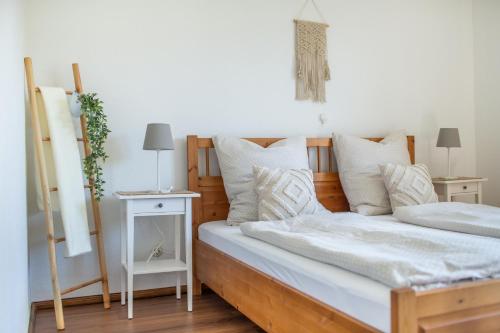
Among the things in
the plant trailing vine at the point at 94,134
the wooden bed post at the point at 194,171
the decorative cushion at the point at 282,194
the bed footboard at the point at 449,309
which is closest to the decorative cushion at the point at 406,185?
the decorative cushion at the point at 282,194

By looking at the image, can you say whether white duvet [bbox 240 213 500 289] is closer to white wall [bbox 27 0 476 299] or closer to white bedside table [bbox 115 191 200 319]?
white bedside table [bbox 115 191 200 319]

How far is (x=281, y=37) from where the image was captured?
11.9 feet

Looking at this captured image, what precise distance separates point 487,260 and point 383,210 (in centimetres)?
171

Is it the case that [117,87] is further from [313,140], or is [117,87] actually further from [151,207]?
[313,140]

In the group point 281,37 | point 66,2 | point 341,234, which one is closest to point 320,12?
point 281,37

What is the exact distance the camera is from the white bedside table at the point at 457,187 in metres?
3.74

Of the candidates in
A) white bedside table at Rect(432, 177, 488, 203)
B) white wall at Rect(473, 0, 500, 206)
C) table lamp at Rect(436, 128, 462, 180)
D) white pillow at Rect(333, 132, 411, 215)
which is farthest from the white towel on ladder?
white wall at Rect(473, 0, 500, 206)

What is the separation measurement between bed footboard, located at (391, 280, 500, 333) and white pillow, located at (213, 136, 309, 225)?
1.67 meters

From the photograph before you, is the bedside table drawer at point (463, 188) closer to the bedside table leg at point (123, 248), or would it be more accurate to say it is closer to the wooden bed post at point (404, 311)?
the bedside table leg at point (123, 248)

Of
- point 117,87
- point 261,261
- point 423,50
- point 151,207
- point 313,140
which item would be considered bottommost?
point 261,261

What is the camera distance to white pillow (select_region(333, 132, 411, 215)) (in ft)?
11.1

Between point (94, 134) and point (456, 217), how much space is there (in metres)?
2.05

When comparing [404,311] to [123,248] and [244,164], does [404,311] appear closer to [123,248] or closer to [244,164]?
[244,164]

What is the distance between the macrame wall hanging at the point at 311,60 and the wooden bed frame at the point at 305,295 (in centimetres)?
37
